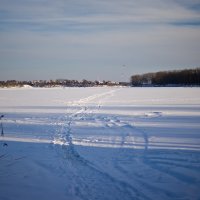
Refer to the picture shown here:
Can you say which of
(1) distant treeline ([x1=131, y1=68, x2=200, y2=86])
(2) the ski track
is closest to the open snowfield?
(2) the ski track

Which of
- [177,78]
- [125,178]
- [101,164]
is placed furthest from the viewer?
[177,78]

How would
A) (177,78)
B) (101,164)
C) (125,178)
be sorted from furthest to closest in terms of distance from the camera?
(177,78) → (101,164) → (125,178)

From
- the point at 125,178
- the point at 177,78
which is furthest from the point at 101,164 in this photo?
the point at 177,78

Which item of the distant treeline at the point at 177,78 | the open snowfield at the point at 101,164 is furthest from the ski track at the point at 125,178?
the distant treeline at the point at 177,78

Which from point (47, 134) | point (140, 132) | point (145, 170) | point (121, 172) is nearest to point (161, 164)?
point (145, 170)

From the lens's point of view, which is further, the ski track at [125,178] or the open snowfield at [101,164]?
the open snowfield at [101,164]

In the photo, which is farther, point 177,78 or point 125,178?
point 177,78

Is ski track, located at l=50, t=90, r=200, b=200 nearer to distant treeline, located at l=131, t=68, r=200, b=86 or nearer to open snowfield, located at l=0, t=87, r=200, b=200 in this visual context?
open snowfield, located at l=0, t=87, r=200, b=200

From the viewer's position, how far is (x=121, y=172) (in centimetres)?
598

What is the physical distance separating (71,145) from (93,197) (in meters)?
3.75

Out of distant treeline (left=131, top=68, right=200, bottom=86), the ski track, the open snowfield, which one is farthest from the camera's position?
distant treeline (left=131, top=68, right=200, bottom=86)

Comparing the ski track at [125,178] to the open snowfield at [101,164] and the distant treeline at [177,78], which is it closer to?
the open snowfield at [101,164]

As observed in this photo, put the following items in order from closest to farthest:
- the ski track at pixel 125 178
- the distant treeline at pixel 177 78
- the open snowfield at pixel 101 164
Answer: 1. the ski track at pixel 125 178
2. the open snowfield at pixel 101 164
3. the distant treeline at pixel 177 78

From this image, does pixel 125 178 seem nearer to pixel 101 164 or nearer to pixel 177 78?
pixel 101 164
